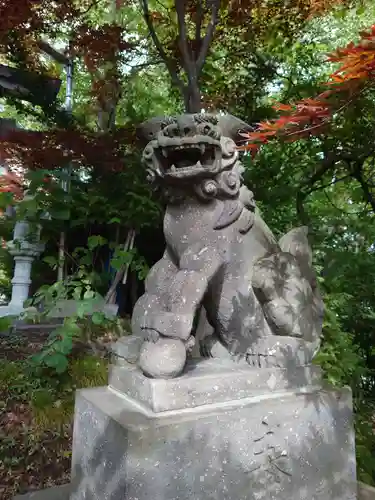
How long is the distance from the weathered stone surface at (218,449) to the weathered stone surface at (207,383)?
0.03 meters

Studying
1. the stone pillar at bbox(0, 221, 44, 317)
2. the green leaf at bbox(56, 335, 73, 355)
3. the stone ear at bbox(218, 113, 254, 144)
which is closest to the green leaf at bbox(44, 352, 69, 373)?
the green leaf at bbox(56, 335, 73, 355)

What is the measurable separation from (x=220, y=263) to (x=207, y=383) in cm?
50

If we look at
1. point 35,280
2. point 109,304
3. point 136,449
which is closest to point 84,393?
point 136,449

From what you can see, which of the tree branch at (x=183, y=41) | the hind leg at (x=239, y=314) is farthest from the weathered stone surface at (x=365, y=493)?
the tree branch at (x=183, y=41)

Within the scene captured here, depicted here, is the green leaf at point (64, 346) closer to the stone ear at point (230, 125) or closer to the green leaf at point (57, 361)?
the green leaf at point (57, 361)

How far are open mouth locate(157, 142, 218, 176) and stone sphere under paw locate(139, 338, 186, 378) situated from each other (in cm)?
70

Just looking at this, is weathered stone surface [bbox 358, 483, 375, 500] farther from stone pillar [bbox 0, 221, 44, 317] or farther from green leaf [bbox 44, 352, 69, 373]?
stone pillar [bbox 0, 221, 44, 317]

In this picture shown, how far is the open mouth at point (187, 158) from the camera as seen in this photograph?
174cm

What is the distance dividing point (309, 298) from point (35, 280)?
4.59 meters

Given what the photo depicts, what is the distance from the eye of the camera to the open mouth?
1742 millimetres

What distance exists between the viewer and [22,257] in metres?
5.26

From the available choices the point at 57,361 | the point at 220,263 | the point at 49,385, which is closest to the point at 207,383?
the point at 220,263

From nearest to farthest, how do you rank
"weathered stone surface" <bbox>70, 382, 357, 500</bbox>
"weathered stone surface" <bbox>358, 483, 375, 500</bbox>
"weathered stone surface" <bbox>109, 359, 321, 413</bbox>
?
1. "weathered stone surface" <bbox>70, 382, 357, 500</bbox>
2. "weathered stone surface" <bbox>109, 359, 321, 413</bbox>
3. "weathered stone surface" <bbox>358, 483, 375, 500</bbox>

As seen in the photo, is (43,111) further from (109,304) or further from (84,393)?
(84,393)
